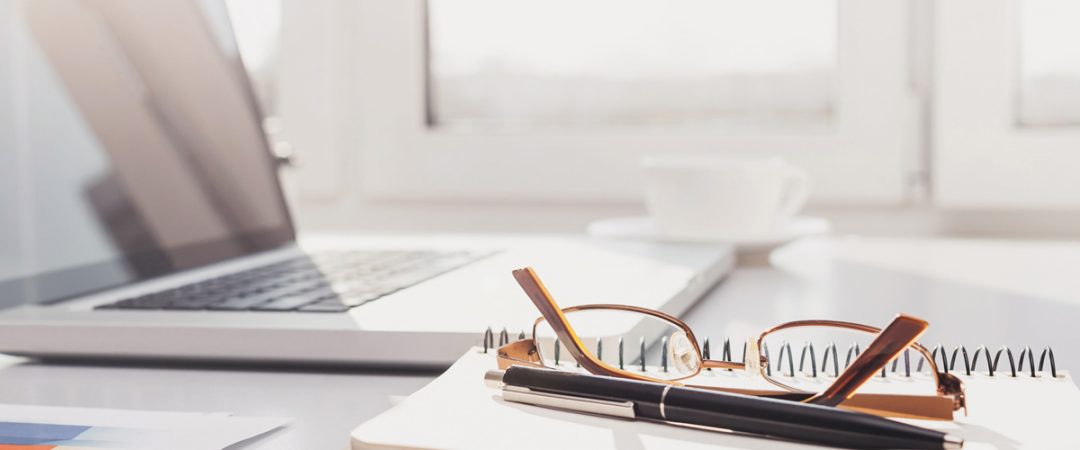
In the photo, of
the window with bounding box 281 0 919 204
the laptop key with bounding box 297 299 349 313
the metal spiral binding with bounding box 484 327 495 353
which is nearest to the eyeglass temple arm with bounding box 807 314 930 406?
the metal spiral binding with bounding box 484 327 495 353

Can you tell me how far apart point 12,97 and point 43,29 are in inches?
2.2

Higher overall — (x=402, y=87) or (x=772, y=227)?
(x=402, y=87)

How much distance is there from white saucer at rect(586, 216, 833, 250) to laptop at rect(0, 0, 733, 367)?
0.03 m

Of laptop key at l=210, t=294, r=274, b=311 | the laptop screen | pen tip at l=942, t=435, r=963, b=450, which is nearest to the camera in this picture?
pen tip at l=942, t=435, r=963, b=450

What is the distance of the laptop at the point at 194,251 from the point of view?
0.46 meters

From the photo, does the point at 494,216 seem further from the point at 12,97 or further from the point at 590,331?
the point at 590,331

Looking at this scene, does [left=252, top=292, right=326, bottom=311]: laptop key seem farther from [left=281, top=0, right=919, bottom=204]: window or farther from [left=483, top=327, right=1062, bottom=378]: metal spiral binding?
[left=281, top=0, right=919, bottom=204]: window

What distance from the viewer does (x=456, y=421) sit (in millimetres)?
301

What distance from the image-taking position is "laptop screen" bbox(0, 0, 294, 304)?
59cm

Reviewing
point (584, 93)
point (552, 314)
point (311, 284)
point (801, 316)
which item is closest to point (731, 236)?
point (801, 316)

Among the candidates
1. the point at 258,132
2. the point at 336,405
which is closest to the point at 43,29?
the point at 258,132

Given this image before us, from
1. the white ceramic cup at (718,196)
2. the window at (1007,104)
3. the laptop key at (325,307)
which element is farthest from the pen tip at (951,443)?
the window at (1007,104)

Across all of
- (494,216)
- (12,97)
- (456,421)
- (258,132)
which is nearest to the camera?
(456,421)

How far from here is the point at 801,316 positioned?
0.60 m
